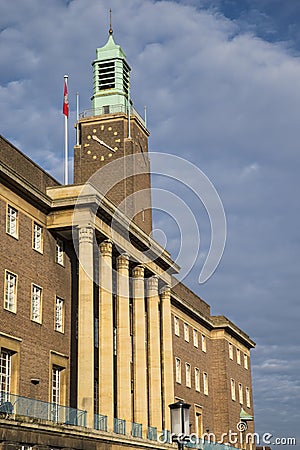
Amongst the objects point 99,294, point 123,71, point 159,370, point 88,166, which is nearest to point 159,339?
point 159,370

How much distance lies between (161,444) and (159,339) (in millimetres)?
9007

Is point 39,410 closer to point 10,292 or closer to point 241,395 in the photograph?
point 10,292

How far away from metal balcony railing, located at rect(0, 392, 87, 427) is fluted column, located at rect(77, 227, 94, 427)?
978mm

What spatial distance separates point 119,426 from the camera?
43469 millimetres

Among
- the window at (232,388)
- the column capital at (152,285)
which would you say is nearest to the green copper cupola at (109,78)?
the column capital at (152,285)

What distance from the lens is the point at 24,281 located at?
39156mm

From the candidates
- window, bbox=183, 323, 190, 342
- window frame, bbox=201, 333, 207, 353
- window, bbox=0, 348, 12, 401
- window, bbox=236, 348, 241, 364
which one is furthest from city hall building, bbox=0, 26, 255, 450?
window, bbox=236, 348, 241, 364

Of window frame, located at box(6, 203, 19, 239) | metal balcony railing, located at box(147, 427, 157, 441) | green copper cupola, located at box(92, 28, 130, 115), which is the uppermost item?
green copper cupola, located at box(92, 28, 130, 115)

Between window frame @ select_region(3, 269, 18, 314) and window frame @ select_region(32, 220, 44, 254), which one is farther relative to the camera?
window frame @ select_region(32, 220, 44, 254)

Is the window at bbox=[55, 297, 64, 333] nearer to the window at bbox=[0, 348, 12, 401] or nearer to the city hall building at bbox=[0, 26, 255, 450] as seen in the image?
the city hall building at bbox=[0, 26, 255, 450]

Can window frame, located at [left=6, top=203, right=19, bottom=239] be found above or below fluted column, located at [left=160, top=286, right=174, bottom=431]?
above

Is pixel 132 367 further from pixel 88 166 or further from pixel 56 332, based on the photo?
pixel 88 166

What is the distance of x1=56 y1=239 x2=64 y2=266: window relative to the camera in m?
43.5

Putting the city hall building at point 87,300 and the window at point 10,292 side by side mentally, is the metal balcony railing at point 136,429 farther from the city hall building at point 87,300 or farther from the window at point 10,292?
the window at point 10,292
